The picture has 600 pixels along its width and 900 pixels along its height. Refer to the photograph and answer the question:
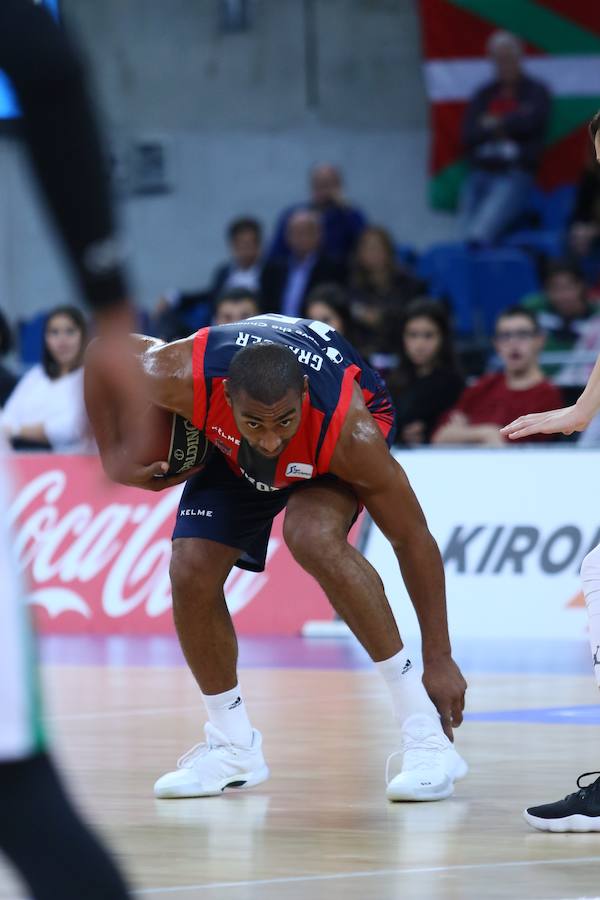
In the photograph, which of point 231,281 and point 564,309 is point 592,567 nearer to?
point 564,309

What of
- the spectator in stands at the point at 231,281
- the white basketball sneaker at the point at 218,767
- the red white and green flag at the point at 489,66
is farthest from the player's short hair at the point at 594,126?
the red white and green flag at the point at 489,66

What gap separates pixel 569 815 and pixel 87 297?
2.75 metres

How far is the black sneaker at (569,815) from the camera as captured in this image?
15.3ft

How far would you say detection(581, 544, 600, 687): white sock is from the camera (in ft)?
15.3

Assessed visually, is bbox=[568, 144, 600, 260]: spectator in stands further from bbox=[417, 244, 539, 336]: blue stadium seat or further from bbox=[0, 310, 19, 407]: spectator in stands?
bbox=[0, 310, 19, 407]: spectator in stands

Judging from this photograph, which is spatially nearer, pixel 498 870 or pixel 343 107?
pixel 498 870

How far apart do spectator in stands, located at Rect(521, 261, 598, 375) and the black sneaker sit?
24.9ft

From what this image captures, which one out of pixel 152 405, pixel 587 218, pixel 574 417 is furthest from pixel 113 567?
pixel 574 417

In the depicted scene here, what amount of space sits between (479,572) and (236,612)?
4.78ft

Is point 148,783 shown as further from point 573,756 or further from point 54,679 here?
point 54,679

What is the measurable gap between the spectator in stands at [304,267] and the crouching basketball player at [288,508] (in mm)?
7616

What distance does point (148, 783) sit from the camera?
5.64m

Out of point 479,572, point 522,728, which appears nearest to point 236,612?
point 479,572

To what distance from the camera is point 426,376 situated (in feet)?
35.2
